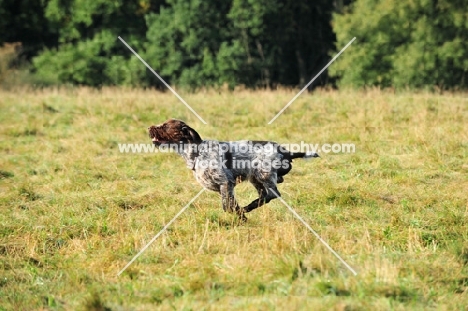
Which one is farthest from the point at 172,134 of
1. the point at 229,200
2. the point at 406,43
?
the point at 406,43

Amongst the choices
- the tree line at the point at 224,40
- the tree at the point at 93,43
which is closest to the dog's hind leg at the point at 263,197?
the tree line at the point at 224,40

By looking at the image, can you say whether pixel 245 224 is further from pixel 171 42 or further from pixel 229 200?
pixel 171 42

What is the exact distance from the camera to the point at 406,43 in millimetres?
33562

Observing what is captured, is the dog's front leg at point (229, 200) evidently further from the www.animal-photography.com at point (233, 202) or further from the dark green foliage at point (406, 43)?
the dark green foliage at point (406, 43)

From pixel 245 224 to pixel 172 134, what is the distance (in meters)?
1.29

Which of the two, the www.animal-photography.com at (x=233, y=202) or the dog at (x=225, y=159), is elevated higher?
the dog at (x=225, y=159)

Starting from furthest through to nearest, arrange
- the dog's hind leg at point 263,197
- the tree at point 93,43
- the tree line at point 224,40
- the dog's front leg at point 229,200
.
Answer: the tree at point 93,43, the tree line at point 224,40, the dog's hind leg at point 263,197, the dog's front leg at point 229,200

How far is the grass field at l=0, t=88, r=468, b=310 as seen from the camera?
18.8ft

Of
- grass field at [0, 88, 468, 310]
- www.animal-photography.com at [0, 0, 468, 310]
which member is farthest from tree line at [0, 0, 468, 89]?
grass field at [0, 88, 468, 310]

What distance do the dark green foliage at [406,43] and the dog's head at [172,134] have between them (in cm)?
2577

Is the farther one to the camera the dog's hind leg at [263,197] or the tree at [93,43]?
the tree at [93,43]

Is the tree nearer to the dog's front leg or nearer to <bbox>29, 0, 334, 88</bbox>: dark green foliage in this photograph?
<bbox>29, 0, 334, 88</bbox>: dark green foliage

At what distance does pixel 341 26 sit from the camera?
113 ft

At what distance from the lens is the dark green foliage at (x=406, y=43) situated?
32406 mm
